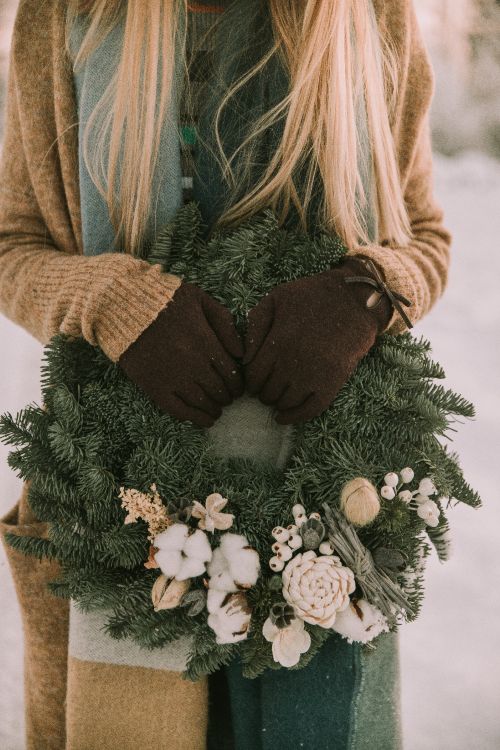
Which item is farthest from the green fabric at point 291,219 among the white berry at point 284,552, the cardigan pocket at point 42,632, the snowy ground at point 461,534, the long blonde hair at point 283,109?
the snowy ground at point 461,534

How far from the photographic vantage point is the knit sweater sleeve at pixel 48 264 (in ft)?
2.17

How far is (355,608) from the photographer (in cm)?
61

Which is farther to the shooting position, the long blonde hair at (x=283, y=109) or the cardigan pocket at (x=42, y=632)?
the cardigan pocket at (x=42, y=632)

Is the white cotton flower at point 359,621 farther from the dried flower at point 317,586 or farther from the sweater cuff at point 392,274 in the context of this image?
the sweater cuff at point 392,274

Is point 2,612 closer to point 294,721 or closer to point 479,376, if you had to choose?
point 294,721

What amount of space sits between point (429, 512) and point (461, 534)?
0.74 m

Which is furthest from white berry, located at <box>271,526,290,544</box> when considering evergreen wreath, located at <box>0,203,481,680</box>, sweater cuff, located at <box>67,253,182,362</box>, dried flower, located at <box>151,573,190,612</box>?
sweater cuff, located at <box>67,253,182,362</box>

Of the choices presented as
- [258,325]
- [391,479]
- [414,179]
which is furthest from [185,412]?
[414,179]

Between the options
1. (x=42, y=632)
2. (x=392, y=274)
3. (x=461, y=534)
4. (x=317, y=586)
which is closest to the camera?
(x=317, y=586)

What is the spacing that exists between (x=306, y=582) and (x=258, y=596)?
0.06 m

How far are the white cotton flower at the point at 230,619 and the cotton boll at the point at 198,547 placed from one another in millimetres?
43

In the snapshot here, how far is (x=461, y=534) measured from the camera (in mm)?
1299

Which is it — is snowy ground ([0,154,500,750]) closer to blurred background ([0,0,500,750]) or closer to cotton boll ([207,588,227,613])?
blurred background ([0,0,500,750])

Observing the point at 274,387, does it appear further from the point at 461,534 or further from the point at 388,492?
the point at 461,534
